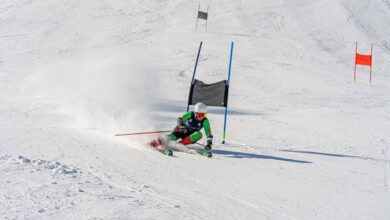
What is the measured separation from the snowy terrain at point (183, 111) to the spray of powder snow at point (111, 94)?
0.06 meters

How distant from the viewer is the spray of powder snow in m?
9.18

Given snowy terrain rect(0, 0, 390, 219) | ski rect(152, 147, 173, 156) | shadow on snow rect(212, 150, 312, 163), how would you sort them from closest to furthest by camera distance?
snowy terrain rect(0, 0, 390, 219), ski rect(152, 147, 173, 156), shadow on snow rect(212, 150, 312, 163)

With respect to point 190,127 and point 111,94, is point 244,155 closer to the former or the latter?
point 190,127

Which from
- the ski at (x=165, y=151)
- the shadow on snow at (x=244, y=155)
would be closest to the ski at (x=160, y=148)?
the ski at (x=165, y=151)

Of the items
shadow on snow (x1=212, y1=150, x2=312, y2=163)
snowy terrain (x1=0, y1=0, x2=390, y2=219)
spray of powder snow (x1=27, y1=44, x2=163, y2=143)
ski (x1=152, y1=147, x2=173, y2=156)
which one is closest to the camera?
snowy terrain (x1=0, y1=0, x2=390, y2=219)

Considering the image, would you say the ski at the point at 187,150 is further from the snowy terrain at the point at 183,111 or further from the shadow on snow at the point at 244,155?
the shadow on snow at the point at 244,155

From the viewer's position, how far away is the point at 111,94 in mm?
10328

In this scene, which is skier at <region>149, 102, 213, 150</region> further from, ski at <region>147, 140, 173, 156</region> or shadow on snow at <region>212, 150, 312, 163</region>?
shadow on snow at <region>212, 150, 312, 163</region>

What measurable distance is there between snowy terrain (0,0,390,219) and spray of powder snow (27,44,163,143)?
6 cm

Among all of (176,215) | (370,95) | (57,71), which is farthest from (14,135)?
(370,95)

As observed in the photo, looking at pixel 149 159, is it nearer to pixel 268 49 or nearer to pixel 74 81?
pixel 74 81

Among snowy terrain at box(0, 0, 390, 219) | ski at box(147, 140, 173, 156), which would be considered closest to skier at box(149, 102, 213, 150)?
ski at box(147, 140, 173, 156)

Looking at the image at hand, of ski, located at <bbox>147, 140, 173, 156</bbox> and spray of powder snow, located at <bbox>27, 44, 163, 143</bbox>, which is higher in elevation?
spray of powder snow, located at <bbox>27, 44, 163, 143</bbox>

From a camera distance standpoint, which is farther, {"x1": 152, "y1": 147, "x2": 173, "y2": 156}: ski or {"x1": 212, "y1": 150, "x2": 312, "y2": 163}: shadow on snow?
{"x1": 212, "y1": 150, "x2": 312, "y2": 163}: shadow on snow
